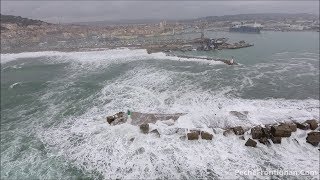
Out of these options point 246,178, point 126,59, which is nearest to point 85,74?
point 126,59

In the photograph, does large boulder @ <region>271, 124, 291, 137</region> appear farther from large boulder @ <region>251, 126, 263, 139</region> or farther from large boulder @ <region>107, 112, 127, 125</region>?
large boulder @ <region>107, 112, 127, 125</region>

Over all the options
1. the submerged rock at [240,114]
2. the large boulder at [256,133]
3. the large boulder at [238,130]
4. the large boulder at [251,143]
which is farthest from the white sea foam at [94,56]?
the large boulder at [251,143]

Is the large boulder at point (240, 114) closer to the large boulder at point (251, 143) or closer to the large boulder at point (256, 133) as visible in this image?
the large boulder at point (256, 133)

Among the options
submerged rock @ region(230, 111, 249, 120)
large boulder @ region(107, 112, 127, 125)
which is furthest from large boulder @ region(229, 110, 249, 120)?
large boulder @ region(107, 112, 127, 125)

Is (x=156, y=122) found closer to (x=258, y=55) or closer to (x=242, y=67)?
(x=242, y=67)

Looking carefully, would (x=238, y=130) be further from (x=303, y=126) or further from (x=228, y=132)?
(x=303, y=126)

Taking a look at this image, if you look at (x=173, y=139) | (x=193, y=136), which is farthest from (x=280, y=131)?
(x=173, y=139)
